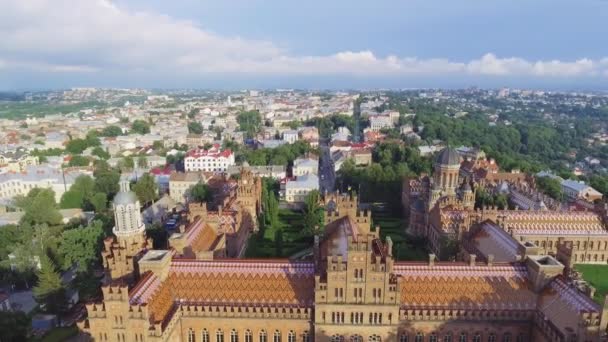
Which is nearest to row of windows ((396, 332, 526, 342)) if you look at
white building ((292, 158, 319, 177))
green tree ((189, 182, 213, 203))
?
green tree ((189, 182, 213, 203))

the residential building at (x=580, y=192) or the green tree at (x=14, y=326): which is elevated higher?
the green tree at (x=14, y=326)

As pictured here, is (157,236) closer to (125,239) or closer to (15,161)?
(125,239)

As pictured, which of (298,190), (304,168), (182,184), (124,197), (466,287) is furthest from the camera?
(304,168)

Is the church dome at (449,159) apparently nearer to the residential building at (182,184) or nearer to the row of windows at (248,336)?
the row of windows at (248,336)

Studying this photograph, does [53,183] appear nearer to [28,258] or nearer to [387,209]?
[28,258]

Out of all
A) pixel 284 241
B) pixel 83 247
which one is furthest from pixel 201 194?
pixel 83 247

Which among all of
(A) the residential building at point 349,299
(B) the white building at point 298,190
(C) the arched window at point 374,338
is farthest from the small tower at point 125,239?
(B) the white building at point 298,190
